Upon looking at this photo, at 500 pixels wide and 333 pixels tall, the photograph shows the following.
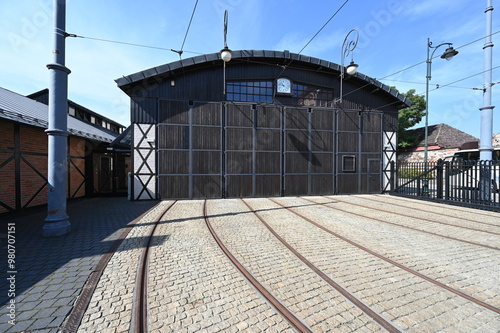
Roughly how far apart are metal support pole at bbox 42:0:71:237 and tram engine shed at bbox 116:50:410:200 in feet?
18.5

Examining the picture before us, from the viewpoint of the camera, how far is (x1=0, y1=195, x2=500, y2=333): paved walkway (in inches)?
90.4

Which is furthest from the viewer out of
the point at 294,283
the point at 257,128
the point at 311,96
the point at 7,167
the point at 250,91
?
the point at 311,96

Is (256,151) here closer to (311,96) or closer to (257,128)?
(257,128)

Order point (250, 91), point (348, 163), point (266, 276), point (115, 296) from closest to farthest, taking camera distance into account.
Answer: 1. point (115, 296)
2. point (266, 276)
3. point (250, 91)
4. point (348, 163)

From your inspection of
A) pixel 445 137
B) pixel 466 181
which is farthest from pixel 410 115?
pixel 466 181

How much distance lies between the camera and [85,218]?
22.8ft

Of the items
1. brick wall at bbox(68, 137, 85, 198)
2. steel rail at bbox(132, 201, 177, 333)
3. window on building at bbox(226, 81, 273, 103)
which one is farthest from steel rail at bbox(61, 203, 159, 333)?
window on building at bbox(226, 81, 273, 103)

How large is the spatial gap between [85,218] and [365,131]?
15.7 meters

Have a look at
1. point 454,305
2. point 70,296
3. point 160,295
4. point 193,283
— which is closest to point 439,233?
point 454,305

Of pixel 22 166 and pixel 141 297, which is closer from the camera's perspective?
pixel 141 297

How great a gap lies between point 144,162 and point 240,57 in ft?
27.4

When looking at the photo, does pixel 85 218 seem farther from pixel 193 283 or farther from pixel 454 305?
pixel 454 305

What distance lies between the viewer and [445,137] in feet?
91.6

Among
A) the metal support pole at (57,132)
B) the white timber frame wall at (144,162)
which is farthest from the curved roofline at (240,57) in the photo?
the metal support pole at (57,132)
